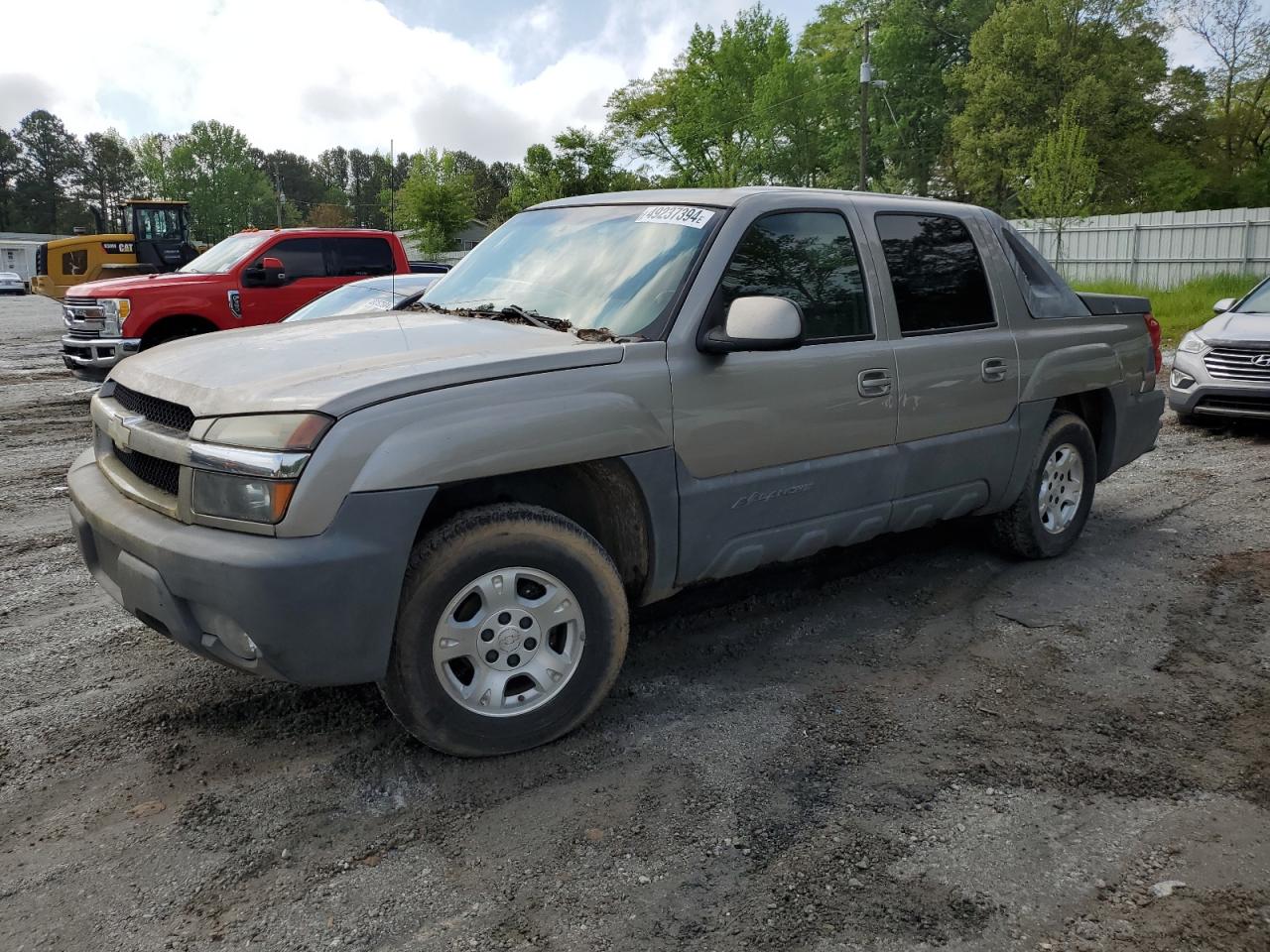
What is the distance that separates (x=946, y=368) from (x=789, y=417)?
108cm

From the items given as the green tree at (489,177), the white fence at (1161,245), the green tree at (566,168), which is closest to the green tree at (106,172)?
the green tree at (489,177)

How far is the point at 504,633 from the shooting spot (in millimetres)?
3240

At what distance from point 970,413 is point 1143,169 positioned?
147ft

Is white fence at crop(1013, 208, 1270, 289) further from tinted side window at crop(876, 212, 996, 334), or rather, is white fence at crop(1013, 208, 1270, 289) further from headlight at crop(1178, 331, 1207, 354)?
tinted side window at crop(876, 212, 996, 334)

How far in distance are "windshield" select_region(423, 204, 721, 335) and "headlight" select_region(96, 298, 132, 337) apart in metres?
7.77

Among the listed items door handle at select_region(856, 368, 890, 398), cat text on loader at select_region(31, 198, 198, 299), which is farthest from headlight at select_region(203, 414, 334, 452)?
cat text on loader at select_region(31, 198, 198, 299)

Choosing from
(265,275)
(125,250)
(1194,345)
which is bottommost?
(1194,345)

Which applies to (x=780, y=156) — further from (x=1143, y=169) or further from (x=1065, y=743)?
(x=1065, y=743)

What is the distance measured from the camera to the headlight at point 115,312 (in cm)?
1094

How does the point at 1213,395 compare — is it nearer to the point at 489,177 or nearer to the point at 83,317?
the point at 83,317

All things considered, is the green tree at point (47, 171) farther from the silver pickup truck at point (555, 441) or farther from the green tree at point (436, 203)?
the silver pickup truck at point (555, 441)

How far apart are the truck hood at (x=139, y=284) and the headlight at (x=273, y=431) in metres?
9.19

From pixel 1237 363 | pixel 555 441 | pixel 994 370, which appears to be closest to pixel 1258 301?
pixel 1237 363

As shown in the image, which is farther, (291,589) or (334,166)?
(334,166)
